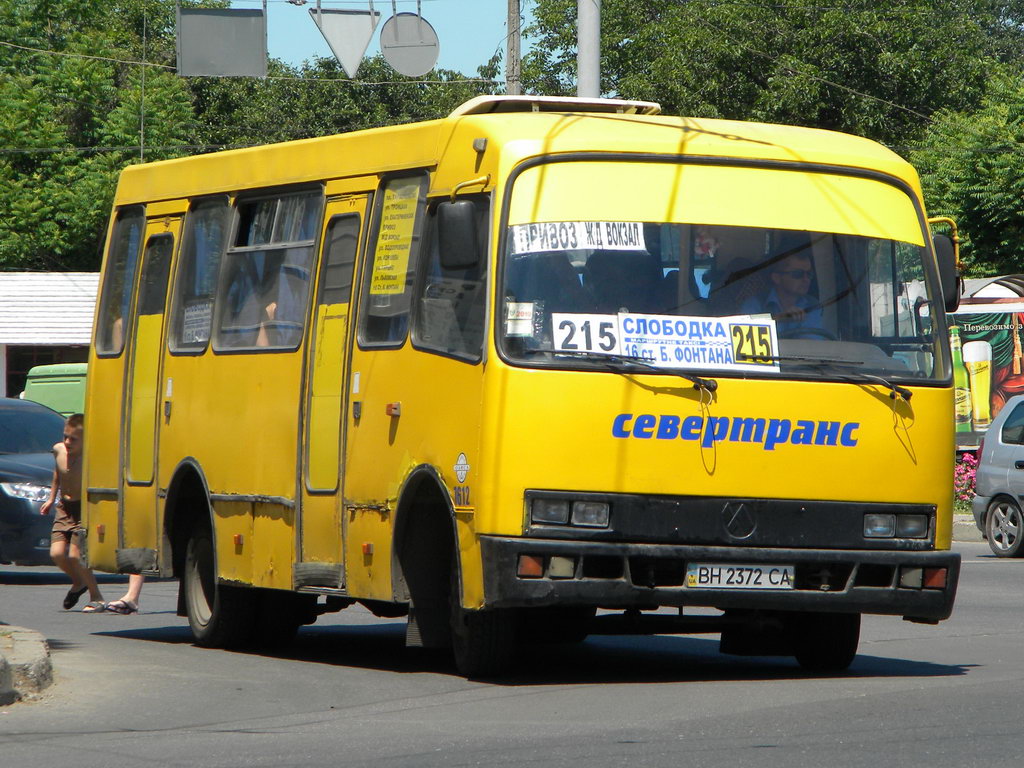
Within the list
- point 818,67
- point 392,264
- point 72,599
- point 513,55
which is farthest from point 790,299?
point 818,67

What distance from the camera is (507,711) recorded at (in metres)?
8.15

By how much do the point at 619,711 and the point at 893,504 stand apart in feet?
5.94

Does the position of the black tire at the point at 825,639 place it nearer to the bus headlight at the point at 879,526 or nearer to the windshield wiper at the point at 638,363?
the bus headlight at the point at 879,526

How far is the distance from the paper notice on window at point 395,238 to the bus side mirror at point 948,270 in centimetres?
265

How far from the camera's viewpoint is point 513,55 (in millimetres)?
24219

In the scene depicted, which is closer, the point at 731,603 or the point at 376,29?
the point at 731,603

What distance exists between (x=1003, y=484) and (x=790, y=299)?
11.5 m

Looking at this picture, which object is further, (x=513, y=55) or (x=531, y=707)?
(x=513, y=55)

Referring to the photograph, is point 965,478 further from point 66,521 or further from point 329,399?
point 329,399

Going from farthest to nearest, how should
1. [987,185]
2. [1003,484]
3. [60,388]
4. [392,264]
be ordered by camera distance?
1. [987,185]
2. [60,388]
3. [1003,484]
4. [392,264]

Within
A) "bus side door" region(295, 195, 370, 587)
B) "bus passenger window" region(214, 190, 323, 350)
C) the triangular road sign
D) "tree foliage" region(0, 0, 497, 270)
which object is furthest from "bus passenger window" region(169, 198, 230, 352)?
"tree foliage" region(0, 0, 497, 270)

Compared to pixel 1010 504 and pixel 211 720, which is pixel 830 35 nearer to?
pixel 1010 504

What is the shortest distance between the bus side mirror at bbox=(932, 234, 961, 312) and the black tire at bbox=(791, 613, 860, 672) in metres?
1.67

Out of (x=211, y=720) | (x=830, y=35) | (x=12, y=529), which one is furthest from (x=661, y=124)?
(x=830, y=35)
